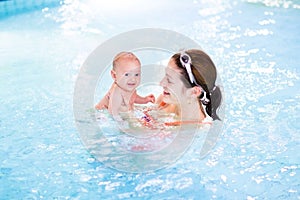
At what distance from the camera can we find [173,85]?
10.6 ft

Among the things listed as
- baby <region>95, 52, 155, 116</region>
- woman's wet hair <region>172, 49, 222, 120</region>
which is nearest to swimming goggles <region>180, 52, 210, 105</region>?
woman's wet hair <region>172, 49, 222, 120</region>

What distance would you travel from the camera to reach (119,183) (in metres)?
2.86

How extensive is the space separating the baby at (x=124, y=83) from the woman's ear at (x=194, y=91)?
14.7 inches

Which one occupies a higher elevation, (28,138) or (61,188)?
(28,138)

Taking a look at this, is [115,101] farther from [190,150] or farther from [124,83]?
[190,150]

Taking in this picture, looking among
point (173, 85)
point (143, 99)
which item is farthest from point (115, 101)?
point (173, 85)

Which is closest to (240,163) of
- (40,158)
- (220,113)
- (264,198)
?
(264,198)

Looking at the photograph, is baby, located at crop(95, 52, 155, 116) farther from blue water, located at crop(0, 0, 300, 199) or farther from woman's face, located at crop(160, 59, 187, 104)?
blue water, located at crop(0, 0, 300, 199)

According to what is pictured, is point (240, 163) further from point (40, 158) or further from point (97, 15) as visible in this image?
point (97, 15)

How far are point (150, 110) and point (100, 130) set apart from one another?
1.32ft

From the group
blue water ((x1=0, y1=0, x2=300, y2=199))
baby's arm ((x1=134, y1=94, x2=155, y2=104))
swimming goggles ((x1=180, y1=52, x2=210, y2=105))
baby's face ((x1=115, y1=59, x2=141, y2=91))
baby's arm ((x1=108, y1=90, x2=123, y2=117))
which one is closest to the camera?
blue water ((x1=0, y1=0, x2=300, y2=199))

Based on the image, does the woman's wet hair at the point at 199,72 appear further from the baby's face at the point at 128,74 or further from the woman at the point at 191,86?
the baby's face at the point at 128,74

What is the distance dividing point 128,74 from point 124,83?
0.26 ft

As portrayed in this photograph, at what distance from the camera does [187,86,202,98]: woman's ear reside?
319cm
